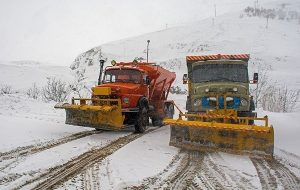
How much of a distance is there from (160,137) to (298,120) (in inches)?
272

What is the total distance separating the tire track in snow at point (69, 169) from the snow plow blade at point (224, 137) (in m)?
1.54

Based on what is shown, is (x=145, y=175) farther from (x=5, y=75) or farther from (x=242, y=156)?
(x=5, y=75)

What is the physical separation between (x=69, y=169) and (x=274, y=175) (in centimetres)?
359

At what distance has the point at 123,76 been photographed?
11234mm

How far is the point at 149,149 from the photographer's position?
7.73 m

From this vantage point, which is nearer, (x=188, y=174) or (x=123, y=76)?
(x=188, y=174)

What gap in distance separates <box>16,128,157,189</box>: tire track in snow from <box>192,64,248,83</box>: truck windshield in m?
3.21

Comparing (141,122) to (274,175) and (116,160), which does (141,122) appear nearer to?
(116,160)

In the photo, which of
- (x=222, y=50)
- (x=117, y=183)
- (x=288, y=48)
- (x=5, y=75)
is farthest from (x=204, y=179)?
(x=288, y=48)

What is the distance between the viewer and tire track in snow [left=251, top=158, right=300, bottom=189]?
17.1 ft

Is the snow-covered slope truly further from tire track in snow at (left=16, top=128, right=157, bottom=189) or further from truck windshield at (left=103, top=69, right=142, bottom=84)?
Result: tire track in snow at (left=16, top=128, right=157, bottom=189)

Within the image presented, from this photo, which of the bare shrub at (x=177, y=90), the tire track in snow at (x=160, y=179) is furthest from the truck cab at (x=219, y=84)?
the bare shrub at (x=177, y=90)

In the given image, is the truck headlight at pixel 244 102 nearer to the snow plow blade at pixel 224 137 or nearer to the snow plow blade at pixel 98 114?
the snow plow blade at pixel 224 137

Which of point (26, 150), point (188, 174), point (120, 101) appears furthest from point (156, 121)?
Answer: point (188, 174)
